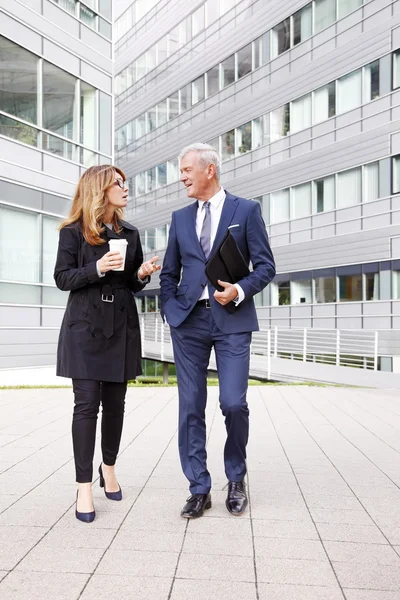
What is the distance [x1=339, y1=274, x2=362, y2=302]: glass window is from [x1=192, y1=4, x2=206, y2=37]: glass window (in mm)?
14571

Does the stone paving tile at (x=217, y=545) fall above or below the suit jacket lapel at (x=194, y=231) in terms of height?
below

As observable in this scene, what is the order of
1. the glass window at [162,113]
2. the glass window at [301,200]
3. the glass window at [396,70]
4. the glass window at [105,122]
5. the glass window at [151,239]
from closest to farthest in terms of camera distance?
the glass window at [105,122]
the glass window at [396,70]
the glass window at [301,200]
the glass window at [162,113]
the glass window at [151,239]

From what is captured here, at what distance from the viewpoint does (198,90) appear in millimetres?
31516

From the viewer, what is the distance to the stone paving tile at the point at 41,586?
2906mm

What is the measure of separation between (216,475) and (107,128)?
47.8ft

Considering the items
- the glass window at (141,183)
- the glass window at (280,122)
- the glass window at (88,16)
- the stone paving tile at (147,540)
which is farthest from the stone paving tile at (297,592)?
the glass window at (141,183)

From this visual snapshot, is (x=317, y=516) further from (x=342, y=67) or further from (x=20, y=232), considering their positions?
(x=342, y=67)

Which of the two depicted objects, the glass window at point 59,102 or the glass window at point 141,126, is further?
the glass window at point 141,126

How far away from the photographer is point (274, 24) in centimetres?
2639

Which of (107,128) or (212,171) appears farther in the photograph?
(107,128)

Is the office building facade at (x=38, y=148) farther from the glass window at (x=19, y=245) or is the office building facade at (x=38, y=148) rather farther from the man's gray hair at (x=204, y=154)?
the man's gray hair at (x=204, y=154)

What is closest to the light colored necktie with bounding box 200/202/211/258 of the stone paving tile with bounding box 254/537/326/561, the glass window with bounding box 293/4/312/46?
the stone paving tile with bounding box 254/537/326/561

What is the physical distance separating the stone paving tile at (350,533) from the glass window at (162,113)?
105 feet

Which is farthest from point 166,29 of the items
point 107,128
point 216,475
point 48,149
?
point 216,475
